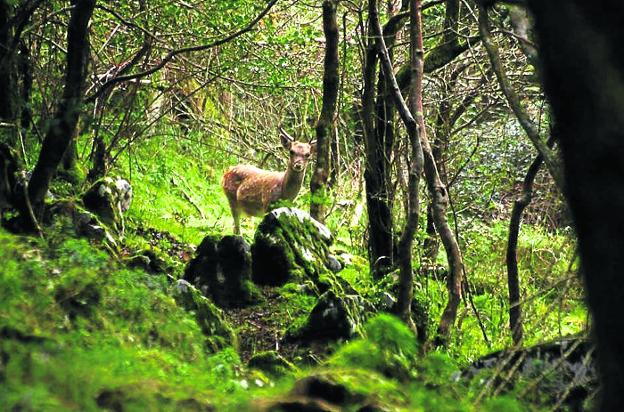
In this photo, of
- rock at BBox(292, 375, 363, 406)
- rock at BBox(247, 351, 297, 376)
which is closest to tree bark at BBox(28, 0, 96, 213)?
rock at BBox(247, 351, 297, 376)

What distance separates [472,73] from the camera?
15.6 meters

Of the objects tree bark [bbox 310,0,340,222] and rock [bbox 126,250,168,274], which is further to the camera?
tree bark [bbox 310,0,340,222]

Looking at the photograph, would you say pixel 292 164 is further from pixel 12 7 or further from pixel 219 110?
pixel 12 7

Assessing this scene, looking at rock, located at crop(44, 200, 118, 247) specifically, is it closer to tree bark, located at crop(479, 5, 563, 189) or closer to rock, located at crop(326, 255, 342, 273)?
rock, located at crop(326, 255, 342, 273)

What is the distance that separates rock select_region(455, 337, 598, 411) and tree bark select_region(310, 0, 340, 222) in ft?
22.4

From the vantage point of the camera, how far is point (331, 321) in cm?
798

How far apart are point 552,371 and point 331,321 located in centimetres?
397

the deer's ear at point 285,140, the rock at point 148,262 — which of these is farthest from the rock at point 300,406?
the deer's ear at point 285,140

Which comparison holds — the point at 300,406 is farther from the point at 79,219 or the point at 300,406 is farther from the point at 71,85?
the point at 79,219

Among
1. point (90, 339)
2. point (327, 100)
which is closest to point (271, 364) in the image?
point (90, 339)

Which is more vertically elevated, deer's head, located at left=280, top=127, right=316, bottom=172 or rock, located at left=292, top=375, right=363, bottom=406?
deer's head, located at left=280, top=127, right=316, bottom=172

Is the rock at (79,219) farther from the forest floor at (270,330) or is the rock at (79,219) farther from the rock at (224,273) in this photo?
the forest floor at (270,330)

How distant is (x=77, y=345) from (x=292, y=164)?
11187 millimetres

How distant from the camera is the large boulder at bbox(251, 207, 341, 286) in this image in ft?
33.7
